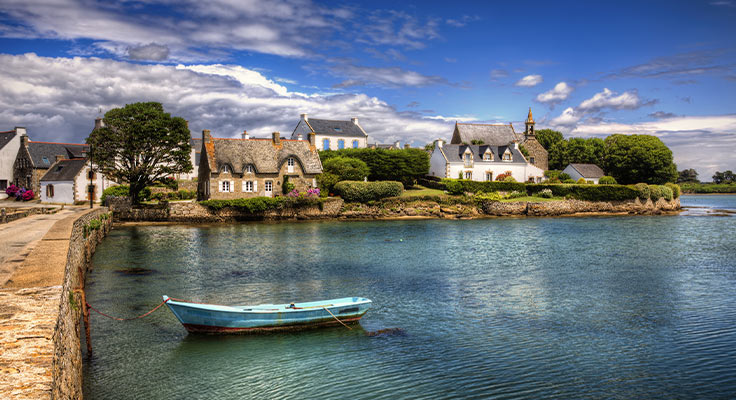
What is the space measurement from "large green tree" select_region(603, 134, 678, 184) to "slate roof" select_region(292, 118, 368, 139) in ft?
155

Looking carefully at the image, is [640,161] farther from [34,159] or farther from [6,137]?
[6,137]

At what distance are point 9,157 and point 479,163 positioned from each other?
66821mm

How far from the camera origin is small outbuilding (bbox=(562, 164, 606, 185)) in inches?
3231

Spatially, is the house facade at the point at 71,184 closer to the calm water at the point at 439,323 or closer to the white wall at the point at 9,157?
the white wall at the point at 9,157

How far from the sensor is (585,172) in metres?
82.7

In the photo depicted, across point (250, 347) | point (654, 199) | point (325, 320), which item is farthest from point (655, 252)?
point (654, 199)

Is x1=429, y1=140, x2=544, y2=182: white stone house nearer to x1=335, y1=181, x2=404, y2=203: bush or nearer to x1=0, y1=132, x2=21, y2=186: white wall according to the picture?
x1=335, y1=181, x2=404, y2=203: bush

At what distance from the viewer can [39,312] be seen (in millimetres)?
9008

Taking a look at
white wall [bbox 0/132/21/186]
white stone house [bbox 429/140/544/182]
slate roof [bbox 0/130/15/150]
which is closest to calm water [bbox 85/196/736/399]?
white stone house [bbox 429/140/544/182]

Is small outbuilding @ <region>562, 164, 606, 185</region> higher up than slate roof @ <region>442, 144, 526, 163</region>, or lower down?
lower down

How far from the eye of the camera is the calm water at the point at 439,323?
12.4m

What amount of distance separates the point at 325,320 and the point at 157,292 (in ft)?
31.1

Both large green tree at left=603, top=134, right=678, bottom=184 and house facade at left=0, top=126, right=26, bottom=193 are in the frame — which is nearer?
house facade at left=0, top=126, right=26, bottom=193

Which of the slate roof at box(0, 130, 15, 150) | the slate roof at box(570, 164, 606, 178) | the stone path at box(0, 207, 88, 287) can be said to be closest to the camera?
the stone path at box(0, 207, 88, 287)
